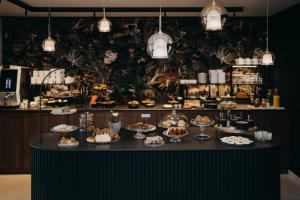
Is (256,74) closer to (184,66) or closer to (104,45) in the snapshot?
(184,66)

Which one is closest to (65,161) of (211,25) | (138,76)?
(211,25)

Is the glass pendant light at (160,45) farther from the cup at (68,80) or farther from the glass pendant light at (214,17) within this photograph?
the cup at (68,80)

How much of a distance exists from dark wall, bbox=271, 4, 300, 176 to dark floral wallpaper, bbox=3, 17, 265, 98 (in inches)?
29.7

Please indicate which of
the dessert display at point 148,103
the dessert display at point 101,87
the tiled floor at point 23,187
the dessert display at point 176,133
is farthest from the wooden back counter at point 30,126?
the dessert display at point 176,133

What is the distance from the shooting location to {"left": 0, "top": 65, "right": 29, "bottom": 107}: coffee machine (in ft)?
21.5

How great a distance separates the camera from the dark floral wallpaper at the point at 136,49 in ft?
25.1

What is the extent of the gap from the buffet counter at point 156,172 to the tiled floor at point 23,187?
172 centimetres

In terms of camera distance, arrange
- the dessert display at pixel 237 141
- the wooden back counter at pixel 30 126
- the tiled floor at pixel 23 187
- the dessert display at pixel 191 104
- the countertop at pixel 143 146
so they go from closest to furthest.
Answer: the countertop at pixel 143 146, the dessert display at pixel 237 141, the tiled floor at pixel 23 187, the wooden back counter at pixel 30 126, the dessert display at pixel 191 104

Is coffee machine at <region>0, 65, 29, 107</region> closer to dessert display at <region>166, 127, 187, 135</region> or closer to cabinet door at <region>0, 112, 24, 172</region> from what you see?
cabinet door at <region>0, 112, 24, 172</region>

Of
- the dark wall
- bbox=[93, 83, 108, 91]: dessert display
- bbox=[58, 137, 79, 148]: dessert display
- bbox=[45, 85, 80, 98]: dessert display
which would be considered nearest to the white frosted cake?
bbox=[58, 137, 79, 148]: dessert display

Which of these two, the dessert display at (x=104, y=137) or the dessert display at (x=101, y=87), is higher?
the dessert display at (x=101, y=87)

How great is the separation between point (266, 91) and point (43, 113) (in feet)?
16.7

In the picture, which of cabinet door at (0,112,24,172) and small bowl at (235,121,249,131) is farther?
cabinet door at (0,112,24,172)

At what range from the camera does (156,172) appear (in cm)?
377
